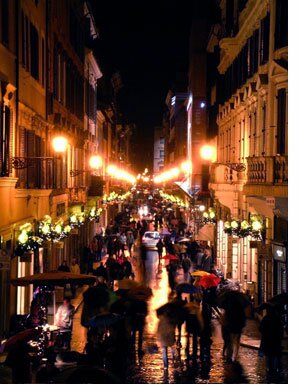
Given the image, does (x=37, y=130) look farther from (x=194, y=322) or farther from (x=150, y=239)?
(x=150, y=239)

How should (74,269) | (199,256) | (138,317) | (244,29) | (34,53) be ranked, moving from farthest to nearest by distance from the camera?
(199,256) < (244,29) < (74,269) < (34,53) < (138,317)

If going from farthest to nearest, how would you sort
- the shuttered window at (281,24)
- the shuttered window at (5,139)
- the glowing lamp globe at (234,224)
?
the glowing lamp globe at (234,224), the shuttered window at (281,24), the shuttered window at (5,139)

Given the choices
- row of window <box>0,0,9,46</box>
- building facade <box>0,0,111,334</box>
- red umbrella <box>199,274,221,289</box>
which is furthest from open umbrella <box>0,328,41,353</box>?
red umbrella <box>199,274,221,289</box>

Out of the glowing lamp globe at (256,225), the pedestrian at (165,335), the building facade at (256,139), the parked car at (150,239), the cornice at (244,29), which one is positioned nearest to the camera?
the pedestrian at (165,335)

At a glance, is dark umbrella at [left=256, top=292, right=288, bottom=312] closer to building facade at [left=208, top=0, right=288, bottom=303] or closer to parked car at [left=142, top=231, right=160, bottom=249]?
building facade at [left=208, top=0, right=288, bottom=303]

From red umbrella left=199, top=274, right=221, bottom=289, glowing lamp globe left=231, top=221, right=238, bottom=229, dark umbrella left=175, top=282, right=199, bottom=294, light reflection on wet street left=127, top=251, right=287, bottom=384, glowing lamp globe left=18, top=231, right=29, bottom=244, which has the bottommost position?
light reflection on wet street left=127, top=251, right=287, bottom=384

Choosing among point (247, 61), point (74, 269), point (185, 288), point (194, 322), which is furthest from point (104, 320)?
point (247, 61)

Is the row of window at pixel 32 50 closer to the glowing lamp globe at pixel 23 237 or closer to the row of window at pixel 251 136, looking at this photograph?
the glowing lamp globe at pixel 23 237

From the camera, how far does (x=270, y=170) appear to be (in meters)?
24.9

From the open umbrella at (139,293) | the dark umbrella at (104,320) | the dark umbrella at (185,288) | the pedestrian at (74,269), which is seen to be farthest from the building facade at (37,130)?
the dark umbrella at (185,288)

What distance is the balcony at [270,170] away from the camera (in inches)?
947

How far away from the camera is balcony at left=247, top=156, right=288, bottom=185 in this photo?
947 inches

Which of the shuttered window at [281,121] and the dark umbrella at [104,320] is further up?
the shuttered window at [281,121]

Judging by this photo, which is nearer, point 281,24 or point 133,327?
point 133,327
